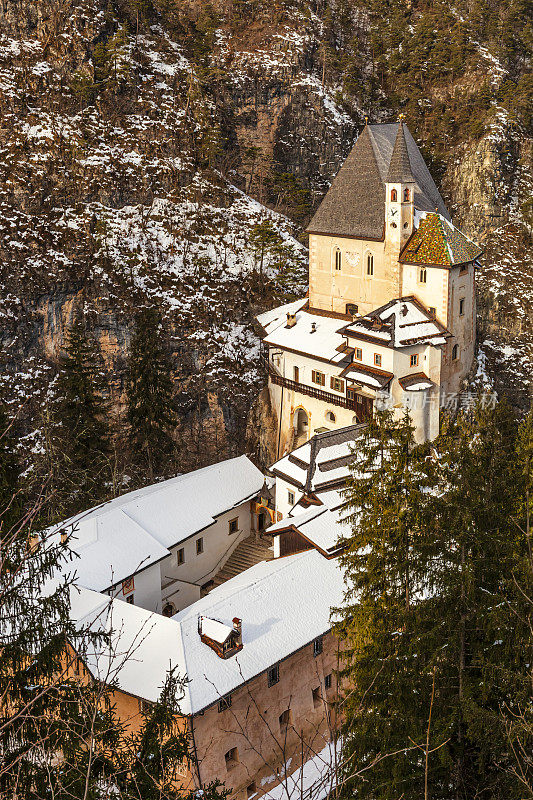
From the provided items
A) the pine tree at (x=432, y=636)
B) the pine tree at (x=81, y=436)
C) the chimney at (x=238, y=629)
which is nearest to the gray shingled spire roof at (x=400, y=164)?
the pine tree at (x=81, y=436)

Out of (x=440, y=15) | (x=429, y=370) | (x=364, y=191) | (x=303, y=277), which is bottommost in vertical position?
(x=429, y=370)

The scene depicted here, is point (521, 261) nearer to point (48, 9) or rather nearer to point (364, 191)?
point (364, 191)

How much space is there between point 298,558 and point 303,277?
28738mm

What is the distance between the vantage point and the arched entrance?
155ft

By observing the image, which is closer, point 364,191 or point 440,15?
point 364,191

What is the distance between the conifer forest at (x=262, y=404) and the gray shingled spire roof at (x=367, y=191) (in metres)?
0.32

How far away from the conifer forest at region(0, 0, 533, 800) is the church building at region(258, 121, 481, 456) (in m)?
0.21

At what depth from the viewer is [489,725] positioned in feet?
59.1

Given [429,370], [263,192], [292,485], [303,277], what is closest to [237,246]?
[303,277]

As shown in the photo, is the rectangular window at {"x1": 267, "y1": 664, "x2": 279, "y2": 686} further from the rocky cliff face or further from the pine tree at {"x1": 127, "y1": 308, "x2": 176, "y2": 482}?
the rocky cliff face

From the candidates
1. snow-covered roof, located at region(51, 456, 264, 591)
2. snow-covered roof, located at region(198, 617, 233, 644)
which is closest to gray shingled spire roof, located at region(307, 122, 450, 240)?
snow-covered roof, located at region(51, 456, 264, 591)

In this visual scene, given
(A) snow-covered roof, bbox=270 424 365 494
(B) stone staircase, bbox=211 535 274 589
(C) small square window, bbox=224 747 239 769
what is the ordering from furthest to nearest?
(B) stone staircase, bbox=211 535 274 589, (A) snow-covered roof, bbox=270 424 365 494, (C) small square window, bbox=224 747 239 769

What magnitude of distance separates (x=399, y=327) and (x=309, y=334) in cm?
700

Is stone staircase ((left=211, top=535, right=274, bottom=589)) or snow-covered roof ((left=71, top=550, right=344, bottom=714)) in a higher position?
snow-covered roof ((left=71, top=550, right=344, bottom=714))
